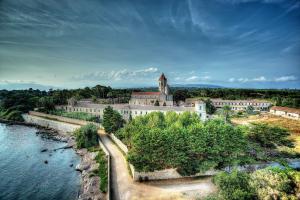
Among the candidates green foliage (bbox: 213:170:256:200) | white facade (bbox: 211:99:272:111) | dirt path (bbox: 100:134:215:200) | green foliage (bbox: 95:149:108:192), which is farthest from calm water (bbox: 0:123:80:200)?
white facade (bbox: 211:99:272:111)

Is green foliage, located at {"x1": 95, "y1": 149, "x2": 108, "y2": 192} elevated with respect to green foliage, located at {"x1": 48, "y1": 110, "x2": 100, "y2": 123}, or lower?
lower

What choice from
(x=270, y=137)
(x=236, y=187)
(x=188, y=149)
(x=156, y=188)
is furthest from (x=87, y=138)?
(x=270, y=137)

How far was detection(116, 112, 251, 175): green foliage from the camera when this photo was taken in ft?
101

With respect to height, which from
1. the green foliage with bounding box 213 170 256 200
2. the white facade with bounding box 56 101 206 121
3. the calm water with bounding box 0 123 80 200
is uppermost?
the white facade with bounding box 56 101 206 121

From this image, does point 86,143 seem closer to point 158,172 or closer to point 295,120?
point 158,172

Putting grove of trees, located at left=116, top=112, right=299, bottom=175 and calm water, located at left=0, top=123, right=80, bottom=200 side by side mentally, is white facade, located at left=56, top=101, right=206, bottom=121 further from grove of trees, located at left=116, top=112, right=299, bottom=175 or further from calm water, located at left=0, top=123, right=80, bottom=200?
grove of trees, located at left=116, top=112, right=299, bottom=175

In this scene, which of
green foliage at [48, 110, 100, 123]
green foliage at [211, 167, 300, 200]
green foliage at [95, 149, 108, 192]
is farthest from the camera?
green foliage at [48, 110, 100, 123]

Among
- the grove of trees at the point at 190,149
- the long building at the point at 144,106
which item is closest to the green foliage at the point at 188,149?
the grove of trees at the point at 190,149

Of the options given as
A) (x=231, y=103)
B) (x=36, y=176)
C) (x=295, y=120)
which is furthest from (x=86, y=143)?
(x=231, y=103)

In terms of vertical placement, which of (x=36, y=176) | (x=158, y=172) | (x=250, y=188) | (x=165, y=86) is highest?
(x=165, y=86)

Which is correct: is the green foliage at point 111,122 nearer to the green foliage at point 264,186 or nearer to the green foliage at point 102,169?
the green foliage at point 102,169

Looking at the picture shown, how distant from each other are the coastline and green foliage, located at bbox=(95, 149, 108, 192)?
0.56m

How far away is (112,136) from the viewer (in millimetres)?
51125

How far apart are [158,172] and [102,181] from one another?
7.64 meters
